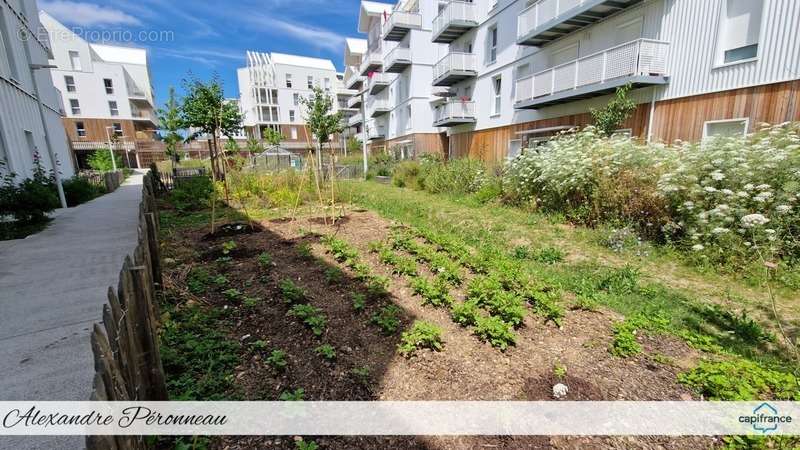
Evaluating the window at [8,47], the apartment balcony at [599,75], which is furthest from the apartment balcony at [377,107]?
the window at [8,47]

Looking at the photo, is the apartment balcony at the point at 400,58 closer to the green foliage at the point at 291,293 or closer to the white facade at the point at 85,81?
the green foliage at the point at 291,293

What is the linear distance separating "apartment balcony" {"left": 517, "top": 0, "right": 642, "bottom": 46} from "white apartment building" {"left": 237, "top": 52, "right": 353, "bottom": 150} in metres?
37.5

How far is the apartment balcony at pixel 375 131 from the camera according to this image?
3303cm

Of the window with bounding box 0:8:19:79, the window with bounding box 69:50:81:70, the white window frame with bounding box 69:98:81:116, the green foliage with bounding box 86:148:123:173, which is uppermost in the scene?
the window with bounding box 69:50:81:70

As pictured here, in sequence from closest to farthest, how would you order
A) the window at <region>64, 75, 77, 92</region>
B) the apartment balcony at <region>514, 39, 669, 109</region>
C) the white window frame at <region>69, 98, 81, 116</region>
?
the apartment balcony at <region>514, 39, 669, 109</region> < the window at <region>64, 75, 77, 92</region> < the white window frame at <region>69, 98, 81, 116</region>

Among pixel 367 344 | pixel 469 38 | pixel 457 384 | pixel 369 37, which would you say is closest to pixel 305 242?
pixel 367 344

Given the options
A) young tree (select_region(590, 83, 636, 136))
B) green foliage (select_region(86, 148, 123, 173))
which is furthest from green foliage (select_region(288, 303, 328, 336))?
green foliage (select_region(86, 148, 123, 173))

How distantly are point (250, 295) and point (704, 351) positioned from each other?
4705 millimetres

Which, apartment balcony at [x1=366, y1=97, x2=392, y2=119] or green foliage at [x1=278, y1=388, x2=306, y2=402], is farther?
apartment balcony at [x1=366, y1=97, x2=392, y2=119]

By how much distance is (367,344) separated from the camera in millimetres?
3148

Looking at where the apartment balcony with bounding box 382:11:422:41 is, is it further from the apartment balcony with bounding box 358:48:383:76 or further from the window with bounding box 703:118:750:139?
the window with bounding box 703:118:750:139

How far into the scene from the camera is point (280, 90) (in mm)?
49250

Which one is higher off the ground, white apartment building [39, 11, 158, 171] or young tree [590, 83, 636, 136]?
white apartment building [39, 11, 158, 171]

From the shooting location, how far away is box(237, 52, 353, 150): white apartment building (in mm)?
49062
